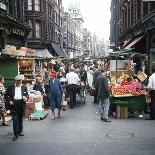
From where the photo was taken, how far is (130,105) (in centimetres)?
1555

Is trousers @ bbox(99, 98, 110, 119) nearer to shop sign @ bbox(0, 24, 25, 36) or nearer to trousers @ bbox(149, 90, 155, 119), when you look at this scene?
trousers @ bbox(149, 90, 155, 119)

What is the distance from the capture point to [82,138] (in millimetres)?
11477

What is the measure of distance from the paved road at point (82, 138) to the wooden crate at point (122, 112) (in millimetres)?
387

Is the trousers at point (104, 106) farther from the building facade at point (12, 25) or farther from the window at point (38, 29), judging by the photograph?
the window at point (38, 29)

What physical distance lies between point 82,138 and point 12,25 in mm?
18212

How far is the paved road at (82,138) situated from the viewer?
391 inches

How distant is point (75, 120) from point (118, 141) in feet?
13.8

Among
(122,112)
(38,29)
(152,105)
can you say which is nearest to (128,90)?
(122,112)

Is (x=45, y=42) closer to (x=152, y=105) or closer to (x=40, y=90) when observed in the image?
(x=40, y=90)

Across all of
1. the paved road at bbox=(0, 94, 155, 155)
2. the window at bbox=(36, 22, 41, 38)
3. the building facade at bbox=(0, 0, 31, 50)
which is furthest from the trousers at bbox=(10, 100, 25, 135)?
the window at bbox=(36, 22, 41, 38)

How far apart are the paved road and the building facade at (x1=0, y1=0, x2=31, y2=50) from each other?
1176 cm

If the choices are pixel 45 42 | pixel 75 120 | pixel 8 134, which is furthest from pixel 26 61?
pixel 45 42

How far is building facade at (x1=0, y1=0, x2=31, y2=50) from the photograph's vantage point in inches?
1013

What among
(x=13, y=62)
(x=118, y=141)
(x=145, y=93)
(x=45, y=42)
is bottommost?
(x=118, y=141)
